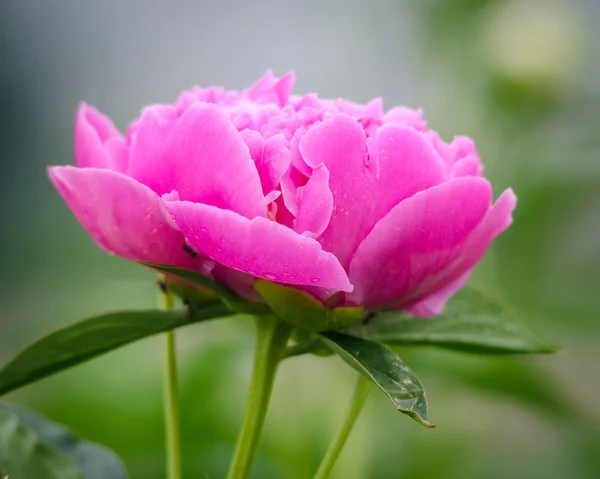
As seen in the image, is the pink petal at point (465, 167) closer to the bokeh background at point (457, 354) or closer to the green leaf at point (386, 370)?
the green leaf at point (386, 370)

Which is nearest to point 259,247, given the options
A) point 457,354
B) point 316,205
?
point 316,205

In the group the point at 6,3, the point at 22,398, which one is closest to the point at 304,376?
the point at 22,398

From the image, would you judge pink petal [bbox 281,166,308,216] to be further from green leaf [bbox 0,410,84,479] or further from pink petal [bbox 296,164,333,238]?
green leaf [bbox 0,410,84,479]

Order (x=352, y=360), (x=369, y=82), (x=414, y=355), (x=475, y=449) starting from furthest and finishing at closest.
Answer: (x=369, y=82) < (x=475, y=449) < (x=414, y=355) < (x=352, y=360)

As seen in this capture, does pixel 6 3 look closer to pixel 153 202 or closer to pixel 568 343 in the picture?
pixel 568 343

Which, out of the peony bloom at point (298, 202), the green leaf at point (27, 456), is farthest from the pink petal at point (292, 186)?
the green leaf at point (27, 456)

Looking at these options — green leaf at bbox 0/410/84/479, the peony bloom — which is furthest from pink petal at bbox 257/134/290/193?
green leaf at bbox 0/410/84/479
